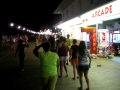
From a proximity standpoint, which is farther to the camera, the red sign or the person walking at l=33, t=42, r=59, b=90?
the red sign

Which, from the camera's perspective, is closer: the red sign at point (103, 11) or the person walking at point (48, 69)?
the person walking at point (48, 69)

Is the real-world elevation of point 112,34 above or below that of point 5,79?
above

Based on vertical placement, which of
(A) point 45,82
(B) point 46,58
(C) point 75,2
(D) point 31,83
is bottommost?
(D) point 31,83

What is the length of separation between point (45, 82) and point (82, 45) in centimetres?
321

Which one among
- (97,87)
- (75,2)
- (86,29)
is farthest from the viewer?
(75,2)

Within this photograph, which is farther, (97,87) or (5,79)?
Answer: (5,79)

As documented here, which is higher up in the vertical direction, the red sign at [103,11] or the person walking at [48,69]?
the red sign at [103,11]

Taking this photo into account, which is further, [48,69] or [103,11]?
[103,11]

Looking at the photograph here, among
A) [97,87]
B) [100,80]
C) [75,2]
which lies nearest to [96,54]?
[75,2]

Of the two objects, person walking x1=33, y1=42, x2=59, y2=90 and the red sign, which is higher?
the red sign

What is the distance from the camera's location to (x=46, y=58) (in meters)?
8.02

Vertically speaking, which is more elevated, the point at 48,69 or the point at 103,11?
the point at 103,11

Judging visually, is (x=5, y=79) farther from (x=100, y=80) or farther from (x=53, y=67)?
(x=53, y=67)

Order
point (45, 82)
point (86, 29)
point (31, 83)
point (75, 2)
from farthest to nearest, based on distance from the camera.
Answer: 1. point (75, 2)
2. point (86, 29)
3. point (31, 83)
4. point (45, 82)
